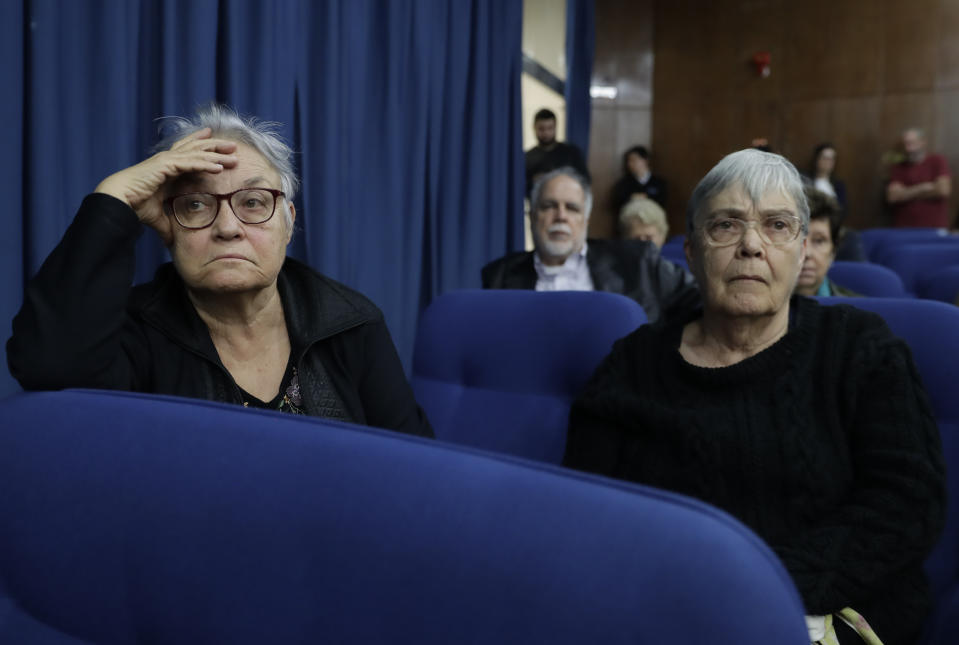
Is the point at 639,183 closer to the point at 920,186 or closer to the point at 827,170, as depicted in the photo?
the point at 827,170

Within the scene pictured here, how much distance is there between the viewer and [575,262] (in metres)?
3.03

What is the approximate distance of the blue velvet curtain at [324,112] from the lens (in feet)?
6.91

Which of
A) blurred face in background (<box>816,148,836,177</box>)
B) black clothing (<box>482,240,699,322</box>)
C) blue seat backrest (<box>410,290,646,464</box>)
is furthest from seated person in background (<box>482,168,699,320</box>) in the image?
blurred face in background (<box>816,148,836,177</box>)

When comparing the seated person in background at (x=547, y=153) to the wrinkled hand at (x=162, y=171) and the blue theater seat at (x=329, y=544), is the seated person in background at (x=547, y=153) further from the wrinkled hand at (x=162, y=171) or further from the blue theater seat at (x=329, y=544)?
the blue theater seat at (x=329, y=544)

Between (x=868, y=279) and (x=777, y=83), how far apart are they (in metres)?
6.58

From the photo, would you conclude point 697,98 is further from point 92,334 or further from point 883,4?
point 92,334

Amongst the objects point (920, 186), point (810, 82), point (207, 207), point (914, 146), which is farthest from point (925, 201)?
point (207, 207)

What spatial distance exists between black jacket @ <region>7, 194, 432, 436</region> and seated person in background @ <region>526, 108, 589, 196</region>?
342 centimetres

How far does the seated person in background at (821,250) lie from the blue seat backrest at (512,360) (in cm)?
105

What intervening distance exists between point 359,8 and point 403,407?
7.41 ft

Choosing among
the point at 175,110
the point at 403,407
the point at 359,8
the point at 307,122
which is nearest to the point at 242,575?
the point at 403,407

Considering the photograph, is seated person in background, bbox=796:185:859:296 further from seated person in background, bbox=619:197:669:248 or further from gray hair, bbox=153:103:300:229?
gray hair, bbox=153:103:300:229

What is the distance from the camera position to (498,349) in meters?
1.91

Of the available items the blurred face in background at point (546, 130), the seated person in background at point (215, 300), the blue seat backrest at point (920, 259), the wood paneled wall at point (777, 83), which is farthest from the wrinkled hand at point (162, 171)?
the wood paneled wall at point (777, 83)
